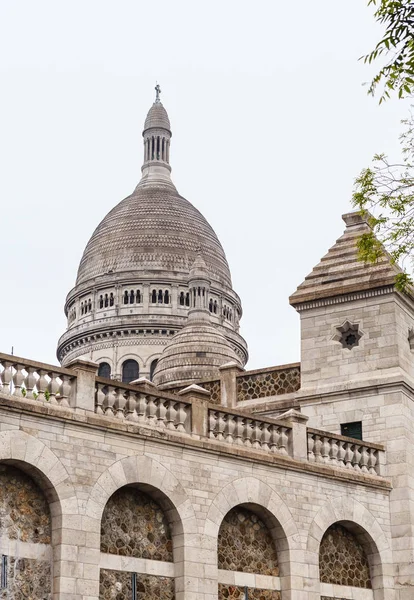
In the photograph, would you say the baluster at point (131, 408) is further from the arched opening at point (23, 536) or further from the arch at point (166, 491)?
the arched opening at point (23, 536)

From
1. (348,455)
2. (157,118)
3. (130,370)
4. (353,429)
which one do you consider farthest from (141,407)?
(157,118)

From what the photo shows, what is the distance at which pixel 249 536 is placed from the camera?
24.2 m

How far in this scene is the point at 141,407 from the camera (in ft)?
73.5

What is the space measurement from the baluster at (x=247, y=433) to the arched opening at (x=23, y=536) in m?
5.13

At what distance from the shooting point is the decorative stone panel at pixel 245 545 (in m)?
23.6

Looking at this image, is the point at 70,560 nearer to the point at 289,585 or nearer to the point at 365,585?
the point at 289,585

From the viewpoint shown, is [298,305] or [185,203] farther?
[185,203]

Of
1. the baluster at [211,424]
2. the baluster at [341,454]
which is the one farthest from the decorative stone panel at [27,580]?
the baluster at [341,454]

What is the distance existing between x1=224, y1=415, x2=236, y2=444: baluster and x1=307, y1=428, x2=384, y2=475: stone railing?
234 cm

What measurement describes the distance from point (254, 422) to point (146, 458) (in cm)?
335

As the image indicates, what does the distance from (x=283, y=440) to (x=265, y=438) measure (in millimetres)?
605

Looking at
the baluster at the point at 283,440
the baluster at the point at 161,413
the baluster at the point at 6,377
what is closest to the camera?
the baluster at the point at 6,377

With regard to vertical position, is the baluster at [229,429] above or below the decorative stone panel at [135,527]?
above

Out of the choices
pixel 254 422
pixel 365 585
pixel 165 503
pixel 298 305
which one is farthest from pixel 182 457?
pixel 298 305
